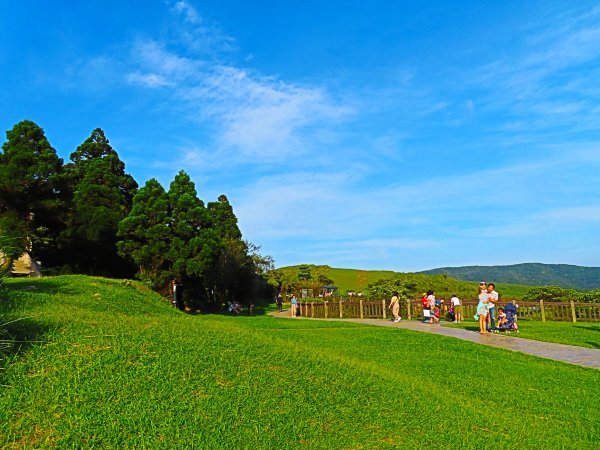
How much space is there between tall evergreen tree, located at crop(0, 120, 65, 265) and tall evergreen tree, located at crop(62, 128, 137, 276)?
1086 millimetres

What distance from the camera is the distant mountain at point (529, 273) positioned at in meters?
159

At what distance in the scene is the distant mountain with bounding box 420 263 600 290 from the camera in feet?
522

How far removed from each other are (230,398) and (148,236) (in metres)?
23.3

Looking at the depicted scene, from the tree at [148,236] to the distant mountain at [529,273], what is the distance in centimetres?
13828

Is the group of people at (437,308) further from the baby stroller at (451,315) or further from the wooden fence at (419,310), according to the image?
the wooden fence at (419,310)

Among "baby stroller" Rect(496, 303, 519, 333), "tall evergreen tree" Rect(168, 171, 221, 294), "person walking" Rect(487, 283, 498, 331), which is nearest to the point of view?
"person walking" Rect(487, 283, 498, 331)

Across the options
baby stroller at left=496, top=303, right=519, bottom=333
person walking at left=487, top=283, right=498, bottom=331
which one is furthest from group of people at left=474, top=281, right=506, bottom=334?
baby stroller at left=496, top=303, right=519, bottom=333

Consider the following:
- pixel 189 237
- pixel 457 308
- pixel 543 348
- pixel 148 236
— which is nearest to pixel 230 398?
pixel 543 348

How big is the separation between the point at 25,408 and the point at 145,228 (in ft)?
78.4

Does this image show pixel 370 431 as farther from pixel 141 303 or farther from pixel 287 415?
pixel 141 303

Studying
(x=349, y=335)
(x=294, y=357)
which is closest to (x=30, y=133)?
(x=349, y=335)

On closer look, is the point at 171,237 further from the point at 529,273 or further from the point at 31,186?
the point at 529,273

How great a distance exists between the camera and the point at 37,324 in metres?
5.96

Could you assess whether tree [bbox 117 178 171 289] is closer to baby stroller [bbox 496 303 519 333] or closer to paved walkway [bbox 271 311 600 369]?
paved walkway [bbox 271 311 600 369]
